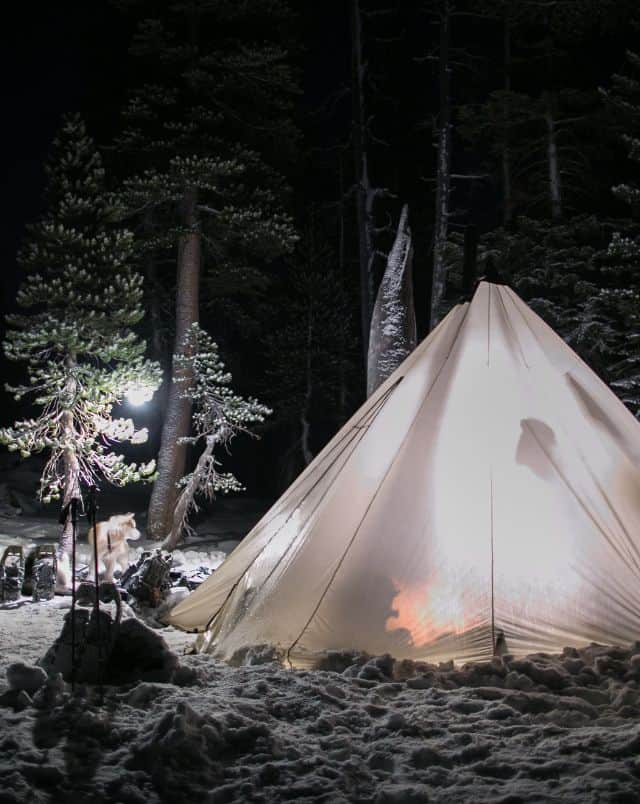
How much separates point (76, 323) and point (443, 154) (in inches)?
384

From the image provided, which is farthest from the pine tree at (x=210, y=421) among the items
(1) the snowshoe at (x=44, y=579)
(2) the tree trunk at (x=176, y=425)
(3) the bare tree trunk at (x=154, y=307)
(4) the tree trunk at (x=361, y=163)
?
(4) the tree trunk at (x=361, y=163)

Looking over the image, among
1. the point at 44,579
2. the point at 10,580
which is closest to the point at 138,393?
the point at 44,579

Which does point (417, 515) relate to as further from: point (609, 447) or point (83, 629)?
point (83, 629)

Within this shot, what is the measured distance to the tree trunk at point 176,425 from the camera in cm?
1262

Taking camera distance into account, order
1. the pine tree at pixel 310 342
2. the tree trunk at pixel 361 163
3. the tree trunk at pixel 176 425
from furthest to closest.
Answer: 1. the pine tree at pixel 310 342
2. the tree trunk at pixel 361 163
3. the tree trunk at pixel 176 425

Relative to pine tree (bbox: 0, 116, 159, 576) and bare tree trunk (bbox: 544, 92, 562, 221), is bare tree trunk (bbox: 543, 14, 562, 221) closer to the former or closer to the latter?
bare tree trunk (bbox: 544, 92, 562, 221)

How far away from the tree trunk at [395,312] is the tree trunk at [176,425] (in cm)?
456

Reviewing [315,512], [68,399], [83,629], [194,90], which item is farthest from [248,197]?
[83,629]

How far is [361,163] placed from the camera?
58.3 feet

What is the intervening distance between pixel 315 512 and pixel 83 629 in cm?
193

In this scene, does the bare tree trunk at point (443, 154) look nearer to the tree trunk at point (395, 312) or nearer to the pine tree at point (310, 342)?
the pine tree at point (310, 342)

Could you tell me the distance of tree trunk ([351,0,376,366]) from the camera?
681 inches

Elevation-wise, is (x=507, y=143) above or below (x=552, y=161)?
above

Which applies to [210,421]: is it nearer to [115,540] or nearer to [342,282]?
[115,540]
